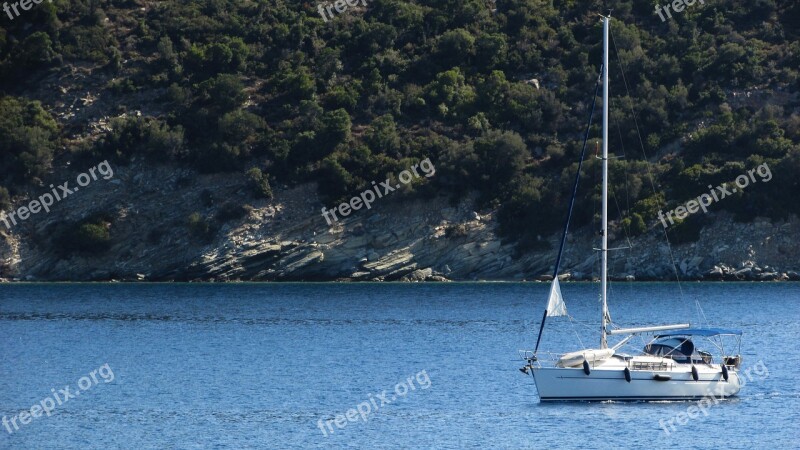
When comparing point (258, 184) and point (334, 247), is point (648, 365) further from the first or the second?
point (258, 184)

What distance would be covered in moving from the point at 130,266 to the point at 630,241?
107 feet

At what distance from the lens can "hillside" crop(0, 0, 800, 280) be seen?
3228 inches

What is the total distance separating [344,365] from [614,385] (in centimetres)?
1344

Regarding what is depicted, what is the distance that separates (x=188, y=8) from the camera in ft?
347

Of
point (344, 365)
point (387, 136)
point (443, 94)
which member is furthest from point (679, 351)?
point (443, 94)

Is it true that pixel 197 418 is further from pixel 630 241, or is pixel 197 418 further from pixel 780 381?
pixel 630 241

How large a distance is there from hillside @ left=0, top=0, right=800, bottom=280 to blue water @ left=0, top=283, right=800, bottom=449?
399cm

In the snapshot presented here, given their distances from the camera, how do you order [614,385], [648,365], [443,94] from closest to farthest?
[614,385] < [648,365] < [443,94]

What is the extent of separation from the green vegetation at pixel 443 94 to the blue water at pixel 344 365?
10.4m

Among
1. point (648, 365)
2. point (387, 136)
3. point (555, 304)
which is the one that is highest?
point (387, 136)

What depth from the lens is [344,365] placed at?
48000mm

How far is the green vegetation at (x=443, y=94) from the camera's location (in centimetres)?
8512

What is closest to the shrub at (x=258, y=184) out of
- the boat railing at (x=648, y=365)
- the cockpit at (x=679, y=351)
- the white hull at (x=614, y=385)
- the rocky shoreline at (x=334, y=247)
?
the rocky shoreline at (x=334, y=247)

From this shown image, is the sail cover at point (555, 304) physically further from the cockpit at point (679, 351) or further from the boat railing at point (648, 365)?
the cockpit at point (679, 351)
